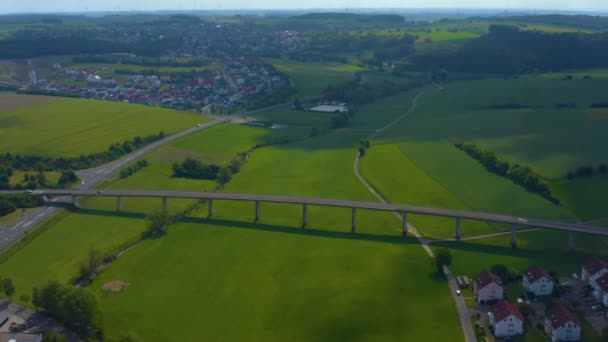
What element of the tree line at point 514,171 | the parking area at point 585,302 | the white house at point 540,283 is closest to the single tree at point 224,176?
the tree line at point 514,171

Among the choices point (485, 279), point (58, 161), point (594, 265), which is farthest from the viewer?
point (58, 161)

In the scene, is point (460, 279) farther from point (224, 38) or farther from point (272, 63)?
point (224, 38)

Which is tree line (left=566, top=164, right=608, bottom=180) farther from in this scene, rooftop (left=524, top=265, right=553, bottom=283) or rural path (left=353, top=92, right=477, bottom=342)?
rooftop (left=524, top=265, right=553, bottom=283)


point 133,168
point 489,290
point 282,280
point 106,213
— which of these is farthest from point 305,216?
point 133,168

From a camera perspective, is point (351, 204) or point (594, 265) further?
point (351, 204)

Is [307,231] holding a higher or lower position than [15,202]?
lower

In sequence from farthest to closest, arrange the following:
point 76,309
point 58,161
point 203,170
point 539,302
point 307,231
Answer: point 58,161, point 203,170, point 307,231, point 539,302, point 76,309

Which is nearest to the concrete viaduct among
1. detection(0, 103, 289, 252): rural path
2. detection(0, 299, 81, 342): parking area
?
detection(0, 103, 289, 252): rural path

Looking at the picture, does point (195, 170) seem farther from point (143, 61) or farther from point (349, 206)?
point (143, 61)
